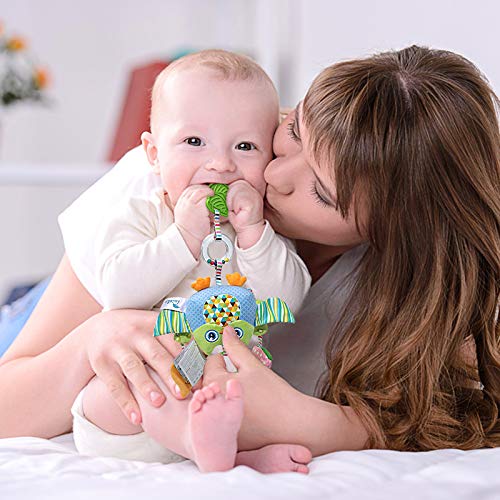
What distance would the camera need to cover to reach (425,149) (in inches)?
44.7

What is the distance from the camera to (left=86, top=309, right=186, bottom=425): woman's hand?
1.07 metres

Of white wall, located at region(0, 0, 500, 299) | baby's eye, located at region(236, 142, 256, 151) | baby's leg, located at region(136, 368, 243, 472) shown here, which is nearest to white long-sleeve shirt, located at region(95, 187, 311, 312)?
baby's eye, located at region(236, 142, 256, 151)

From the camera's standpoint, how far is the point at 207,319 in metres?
1.04

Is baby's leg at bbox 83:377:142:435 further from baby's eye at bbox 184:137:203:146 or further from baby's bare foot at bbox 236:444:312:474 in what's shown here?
baby's eye at bbox 184:137:203:146

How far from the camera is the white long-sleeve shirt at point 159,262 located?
3.79 ft

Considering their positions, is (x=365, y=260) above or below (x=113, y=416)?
above

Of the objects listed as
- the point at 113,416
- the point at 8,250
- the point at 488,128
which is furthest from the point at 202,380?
the point at 8,250

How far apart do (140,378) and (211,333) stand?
0.36 ft

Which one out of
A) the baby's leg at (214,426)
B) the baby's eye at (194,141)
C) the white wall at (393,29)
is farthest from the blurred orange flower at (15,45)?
the baby's leg at (214,426)

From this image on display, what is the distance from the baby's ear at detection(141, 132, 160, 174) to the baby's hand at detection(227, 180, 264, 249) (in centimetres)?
15

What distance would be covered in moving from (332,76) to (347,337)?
1.17 ft

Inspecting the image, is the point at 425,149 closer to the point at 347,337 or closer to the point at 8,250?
the point at 347,337

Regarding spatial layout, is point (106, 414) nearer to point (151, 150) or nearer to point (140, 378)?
point (140, 378)

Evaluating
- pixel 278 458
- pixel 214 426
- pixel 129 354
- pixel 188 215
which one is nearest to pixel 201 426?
pixel 214 426
